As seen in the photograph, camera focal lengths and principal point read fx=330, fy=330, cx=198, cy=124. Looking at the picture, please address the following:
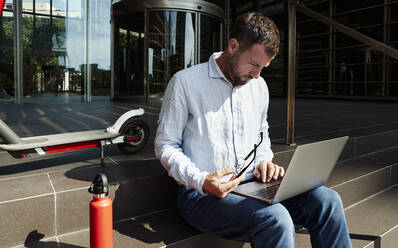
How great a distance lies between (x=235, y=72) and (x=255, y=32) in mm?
231

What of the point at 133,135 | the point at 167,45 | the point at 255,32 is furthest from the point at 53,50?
the point at 255,32

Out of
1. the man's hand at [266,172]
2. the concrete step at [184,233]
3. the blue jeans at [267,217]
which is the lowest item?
the concrete step at [184,233]

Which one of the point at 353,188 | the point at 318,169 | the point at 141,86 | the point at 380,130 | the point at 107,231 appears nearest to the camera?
the point at 107,231

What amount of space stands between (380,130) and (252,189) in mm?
3136

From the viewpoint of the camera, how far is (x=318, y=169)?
5.10 ft

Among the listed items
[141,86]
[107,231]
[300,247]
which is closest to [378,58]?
[141,86]

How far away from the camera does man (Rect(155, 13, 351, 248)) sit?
1.45m

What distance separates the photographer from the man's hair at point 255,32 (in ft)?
5.14

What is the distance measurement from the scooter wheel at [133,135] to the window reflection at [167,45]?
6732 mm

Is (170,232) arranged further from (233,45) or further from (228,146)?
(233,45)

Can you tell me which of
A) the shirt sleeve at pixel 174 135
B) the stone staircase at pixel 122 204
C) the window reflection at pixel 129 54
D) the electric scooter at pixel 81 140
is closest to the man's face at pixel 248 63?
the shirt sleeve at pixel 174 135

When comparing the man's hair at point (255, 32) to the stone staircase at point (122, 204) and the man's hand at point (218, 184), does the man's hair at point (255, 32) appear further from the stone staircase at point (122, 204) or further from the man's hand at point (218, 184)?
the stone staircase at point (122, 204)

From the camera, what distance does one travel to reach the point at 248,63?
1.65 meters

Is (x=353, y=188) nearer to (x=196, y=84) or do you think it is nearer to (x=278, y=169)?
(x=278, y=169)
